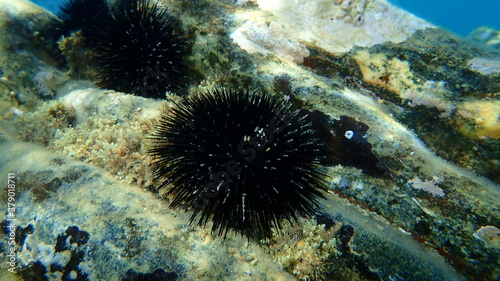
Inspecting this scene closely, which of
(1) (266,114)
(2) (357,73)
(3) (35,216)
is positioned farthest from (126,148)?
(2) (357,73)

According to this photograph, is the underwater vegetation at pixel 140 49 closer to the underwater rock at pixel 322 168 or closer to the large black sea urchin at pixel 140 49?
the large black sea urchin at pixel 140 49

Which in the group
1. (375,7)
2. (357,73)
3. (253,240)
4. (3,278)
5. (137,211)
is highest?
(375,7)

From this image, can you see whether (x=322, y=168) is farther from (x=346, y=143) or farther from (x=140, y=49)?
(x=140, y=49)

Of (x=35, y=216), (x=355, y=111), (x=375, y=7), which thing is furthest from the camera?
(x=375, y=7)

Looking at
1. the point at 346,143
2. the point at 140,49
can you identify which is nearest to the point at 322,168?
the point at 346,143

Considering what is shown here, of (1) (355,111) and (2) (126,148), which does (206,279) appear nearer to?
(2) (126,148)

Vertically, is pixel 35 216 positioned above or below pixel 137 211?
below

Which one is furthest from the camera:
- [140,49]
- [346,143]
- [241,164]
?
[140,49]
